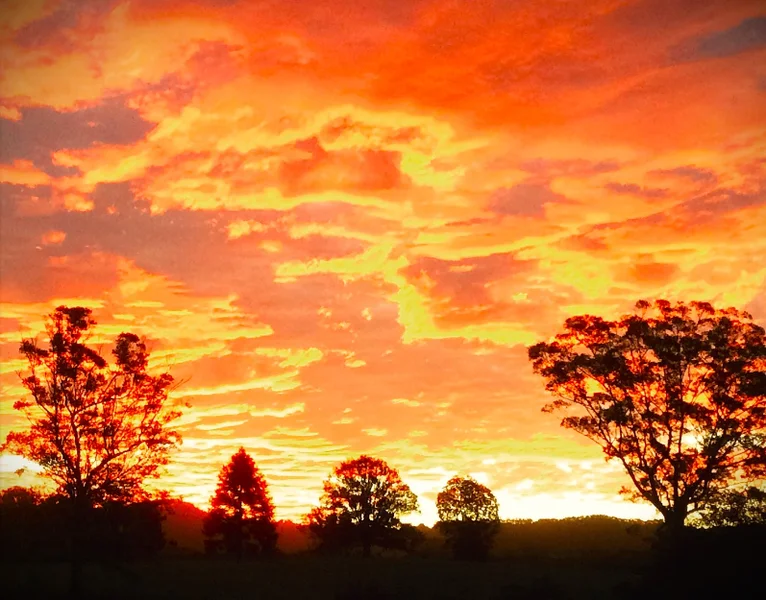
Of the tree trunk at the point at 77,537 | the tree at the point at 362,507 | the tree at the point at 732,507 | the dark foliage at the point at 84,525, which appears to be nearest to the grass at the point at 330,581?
the tree trunk at the point at 77,537

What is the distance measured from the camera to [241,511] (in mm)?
84688

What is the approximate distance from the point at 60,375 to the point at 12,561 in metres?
23.8

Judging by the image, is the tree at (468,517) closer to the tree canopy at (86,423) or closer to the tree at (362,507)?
the tree at (362,507)

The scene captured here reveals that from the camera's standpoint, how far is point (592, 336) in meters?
45.0

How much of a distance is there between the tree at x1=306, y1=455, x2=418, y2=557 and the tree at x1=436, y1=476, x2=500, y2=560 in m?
8.60

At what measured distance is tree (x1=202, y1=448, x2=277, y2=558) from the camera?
3253 inches

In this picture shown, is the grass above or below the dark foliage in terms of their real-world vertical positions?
below

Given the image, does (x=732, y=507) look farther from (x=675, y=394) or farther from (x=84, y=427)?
(x=84, y=427)

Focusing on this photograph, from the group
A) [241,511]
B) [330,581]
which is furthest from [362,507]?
[330,581]

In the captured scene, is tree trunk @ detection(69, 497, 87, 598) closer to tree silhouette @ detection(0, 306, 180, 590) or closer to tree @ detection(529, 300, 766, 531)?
tree silhouette @ detection(0, 306, 180, 590)

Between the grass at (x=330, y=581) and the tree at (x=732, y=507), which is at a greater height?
the tree at (x=732, y=507)

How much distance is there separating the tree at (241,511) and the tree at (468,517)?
20425 millimetres

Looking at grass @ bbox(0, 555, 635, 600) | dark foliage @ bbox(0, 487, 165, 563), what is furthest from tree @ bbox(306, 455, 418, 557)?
dark foliage @ bbox(0, 487, 165, 563)

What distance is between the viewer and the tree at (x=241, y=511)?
82.6m
